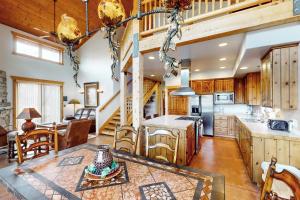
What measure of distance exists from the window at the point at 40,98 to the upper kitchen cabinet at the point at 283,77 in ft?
24.2

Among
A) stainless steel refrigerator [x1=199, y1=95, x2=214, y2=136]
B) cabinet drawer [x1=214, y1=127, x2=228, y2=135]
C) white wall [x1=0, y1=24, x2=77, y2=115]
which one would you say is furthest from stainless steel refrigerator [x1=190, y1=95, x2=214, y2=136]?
white wall [x1=0, y1=24, x2=77, y2=115]

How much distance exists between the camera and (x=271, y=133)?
2254 mm

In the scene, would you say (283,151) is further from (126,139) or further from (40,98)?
(40,98)

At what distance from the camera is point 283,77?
2.34m

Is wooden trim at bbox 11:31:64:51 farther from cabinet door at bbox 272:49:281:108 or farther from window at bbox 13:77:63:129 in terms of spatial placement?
cabinet door at bbox 272:49:281:108

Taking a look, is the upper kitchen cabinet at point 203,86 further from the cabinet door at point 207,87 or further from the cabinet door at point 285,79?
the cabinet door at point 285,79

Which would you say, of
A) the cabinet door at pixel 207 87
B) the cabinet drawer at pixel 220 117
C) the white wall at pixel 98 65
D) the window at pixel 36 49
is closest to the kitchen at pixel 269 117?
the cabinet drawer at pixel 220 117

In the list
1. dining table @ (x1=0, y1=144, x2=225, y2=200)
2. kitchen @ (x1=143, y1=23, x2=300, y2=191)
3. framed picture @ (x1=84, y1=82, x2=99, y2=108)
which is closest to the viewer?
dining table @ (x1=0, y1=144, x2=225, y2=200)

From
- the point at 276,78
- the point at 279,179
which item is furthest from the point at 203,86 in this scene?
the point at 279,179

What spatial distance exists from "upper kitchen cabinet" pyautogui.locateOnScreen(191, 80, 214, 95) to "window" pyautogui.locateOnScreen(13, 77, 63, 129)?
5988 mm

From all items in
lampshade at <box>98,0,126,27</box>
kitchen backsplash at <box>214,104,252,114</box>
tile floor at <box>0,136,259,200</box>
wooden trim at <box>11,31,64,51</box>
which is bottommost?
tile floor at <box>0,136,259,200</box>

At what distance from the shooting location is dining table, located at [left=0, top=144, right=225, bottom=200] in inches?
39.5

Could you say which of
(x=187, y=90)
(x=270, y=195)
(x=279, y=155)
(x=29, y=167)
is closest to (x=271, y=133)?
(x=279, y=155)

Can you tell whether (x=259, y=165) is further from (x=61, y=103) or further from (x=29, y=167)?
(x=61, y=103)
